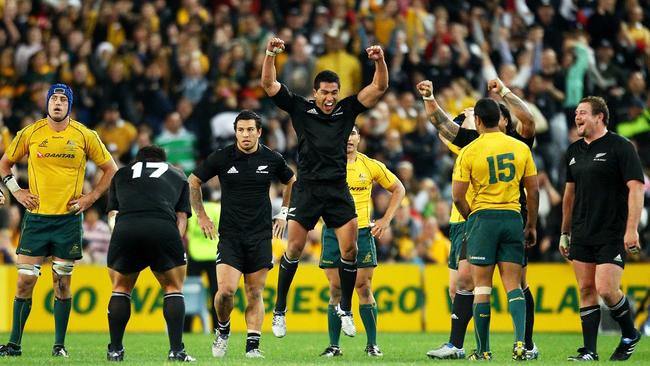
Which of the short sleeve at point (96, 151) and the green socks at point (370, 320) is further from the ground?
the short sleeve at point (96, 151)

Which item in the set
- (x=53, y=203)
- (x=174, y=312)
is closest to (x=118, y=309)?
(x=174, y=312)

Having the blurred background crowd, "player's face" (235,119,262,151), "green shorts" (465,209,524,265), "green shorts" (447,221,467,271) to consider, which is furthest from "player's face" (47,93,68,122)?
the blurred background crowd

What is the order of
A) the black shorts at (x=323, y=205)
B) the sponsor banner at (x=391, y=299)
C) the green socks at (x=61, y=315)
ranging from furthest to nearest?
the sponsor banner at (x=391, y=299) → the green socks at (x=61, y=315) → the black shorts at (x=323, y=205)

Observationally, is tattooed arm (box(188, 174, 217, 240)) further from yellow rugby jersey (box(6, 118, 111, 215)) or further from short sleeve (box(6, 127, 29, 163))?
short sleeve (box(6, 127, 29, 163))

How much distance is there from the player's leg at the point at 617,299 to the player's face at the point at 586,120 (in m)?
1.38

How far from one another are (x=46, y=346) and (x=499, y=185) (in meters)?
7.19

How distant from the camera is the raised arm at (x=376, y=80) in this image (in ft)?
46.3

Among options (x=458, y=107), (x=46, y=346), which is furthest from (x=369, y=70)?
(x=46, y=346)

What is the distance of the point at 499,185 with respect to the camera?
13.5 m

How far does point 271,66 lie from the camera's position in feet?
46.5

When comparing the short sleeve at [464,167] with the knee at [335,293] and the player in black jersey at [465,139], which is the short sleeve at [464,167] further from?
the knee at [335,293]

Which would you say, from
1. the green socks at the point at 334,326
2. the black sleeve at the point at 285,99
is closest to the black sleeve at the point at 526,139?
the black sleeve at the point at 285,99

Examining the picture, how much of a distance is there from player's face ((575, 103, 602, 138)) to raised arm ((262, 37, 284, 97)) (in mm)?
3408

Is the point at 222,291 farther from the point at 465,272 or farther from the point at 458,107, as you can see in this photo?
the point at 458,107
